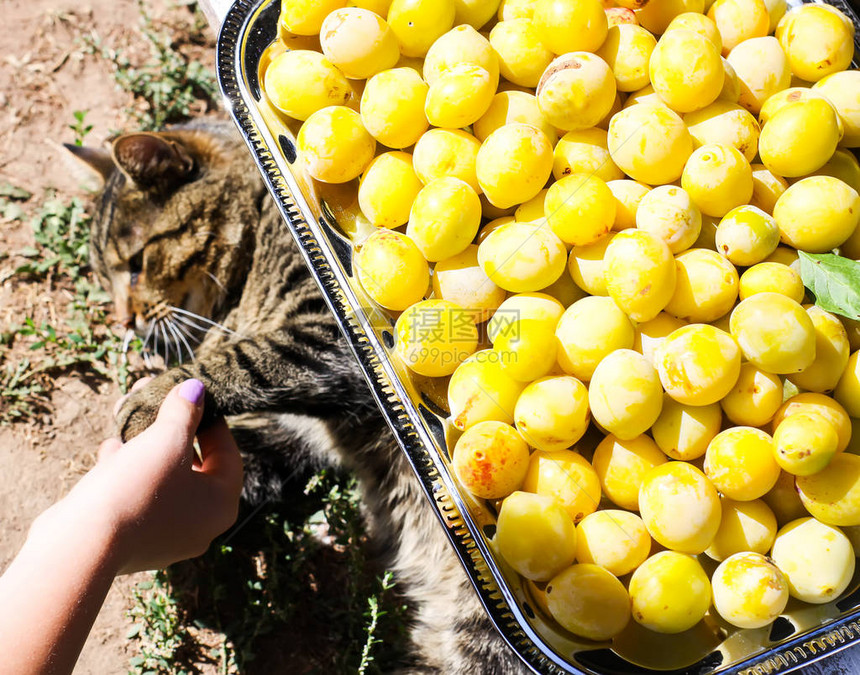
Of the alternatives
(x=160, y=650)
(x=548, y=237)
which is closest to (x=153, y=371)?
(x=160, y=650)

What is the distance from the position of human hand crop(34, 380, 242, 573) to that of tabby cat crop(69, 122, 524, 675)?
27 cm

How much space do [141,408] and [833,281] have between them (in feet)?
5.85

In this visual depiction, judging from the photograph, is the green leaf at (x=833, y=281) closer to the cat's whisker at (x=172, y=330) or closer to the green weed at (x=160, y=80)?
the cat's whisker at (x=172, y=330)

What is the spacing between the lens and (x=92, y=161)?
255 centimetres

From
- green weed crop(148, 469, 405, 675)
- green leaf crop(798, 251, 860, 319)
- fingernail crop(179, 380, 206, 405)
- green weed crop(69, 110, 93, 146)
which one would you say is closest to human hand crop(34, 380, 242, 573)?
fingernail crop(179, 380, 206, 405)

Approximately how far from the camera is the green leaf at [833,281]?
3.64 ft

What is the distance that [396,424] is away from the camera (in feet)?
4.05

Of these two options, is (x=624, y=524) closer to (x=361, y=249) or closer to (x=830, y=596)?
(x=830, y=596)

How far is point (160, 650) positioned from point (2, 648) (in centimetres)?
92

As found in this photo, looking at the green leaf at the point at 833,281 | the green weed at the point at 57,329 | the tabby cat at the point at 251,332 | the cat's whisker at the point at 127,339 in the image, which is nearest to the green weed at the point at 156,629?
the tabby cat at the point at 251,332

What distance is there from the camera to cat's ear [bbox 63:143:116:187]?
2483mm

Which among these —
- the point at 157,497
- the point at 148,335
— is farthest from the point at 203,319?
the point at 157,497

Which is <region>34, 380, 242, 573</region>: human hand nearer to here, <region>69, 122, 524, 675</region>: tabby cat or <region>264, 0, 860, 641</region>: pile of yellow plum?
<region>69, 122, 524, 675</region>: tabby cat

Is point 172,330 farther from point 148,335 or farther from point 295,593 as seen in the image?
point 295,593
